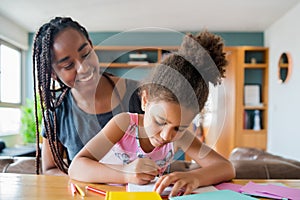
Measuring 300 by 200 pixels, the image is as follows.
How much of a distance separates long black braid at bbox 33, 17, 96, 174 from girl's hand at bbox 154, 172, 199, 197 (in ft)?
1.18

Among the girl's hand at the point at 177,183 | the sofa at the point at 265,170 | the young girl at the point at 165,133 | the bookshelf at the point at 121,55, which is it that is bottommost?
the sofa at the point at 265,170

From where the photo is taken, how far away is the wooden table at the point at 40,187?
561mm

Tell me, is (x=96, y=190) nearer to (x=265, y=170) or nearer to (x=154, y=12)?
(x=265, y=170)

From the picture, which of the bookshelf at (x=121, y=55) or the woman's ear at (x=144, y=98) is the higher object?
the bookshelf at (x=121, y=55)

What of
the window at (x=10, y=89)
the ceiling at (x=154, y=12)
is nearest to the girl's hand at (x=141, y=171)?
the ceiling at (x=154, y=12)

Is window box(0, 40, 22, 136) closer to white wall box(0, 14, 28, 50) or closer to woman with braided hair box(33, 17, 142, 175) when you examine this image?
white wall box(0, 14, 28, 50)

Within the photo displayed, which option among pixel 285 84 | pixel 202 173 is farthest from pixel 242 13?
pixel 202 173

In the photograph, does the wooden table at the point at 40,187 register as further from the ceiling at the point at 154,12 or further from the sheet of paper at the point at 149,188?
the ceiling at the point at 154,12

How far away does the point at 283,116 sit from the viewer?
11.8ft

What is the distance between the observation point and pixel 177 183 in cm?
61

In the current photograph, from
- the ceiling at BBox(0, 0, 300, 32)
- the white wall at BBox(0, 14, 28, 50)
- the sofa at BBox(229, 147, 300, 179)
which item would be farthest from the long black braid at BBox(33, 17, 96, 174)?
the white wall at BBox(0, 14, 28, 50)

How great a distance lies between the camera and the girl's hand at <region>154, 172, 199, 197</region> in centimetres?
59

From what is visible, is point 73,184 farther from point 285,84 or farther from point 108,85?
point 285,84

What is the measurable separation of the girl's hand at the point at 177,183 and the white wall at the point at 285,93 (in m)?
2.85
